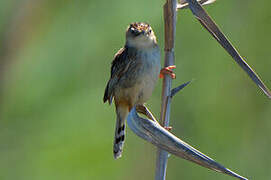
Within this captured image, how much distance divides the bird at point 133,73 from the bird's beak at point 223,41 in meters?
1.28

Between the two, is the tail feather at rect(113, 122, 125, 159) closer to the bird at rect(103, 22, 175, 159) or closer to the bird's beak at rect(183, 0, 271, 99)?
the bird at rect(103, 22, 175, 159)

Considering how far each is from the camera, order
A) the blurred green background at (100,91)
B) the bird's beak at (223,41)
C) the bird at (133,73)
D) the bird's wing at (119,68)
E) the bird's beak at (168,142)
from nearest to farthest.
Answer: the bird's beak at (168,142) → the bird's beak at (223,41) → the bird at (133,73) → the bird's wing at (119,68) → the blurred green background at (100,91)

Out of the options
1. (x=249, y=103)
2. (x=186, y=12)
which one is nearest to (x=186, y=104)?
(x=249, y=103)

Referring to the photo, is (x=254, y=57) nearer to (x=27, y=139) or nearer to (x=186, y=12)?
(x=186, y=12)

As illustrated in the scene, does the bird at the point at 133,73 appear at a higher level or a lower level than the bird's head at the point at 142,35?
lower

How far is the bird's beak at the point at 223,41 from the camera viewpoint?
2.68m

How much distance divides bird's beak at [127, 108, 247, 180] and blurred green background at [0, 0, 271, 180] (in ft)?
7.07

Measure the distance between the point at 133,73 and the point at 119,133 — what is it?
593 millimetres

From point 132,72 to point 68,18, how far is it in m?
1.52

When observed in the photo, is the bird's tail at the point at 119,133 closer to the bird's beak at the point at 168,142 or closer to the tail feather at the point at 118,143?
the tail feather at the point at 118,143

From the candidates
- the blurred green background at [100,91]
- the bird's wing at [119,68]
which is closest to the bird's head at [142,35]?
the bird's wing at [119,68]

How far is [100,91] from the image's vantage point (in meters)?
5.42

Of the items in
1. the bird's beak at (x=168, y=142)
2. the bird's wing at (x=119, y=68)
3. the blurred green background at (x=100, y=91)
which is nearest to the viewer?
the bird's beak at (x=168, y=142)

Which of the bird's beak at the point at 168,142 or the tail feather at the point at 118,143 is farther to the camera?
the tail feather at the point at 118,143
